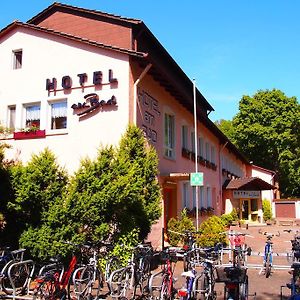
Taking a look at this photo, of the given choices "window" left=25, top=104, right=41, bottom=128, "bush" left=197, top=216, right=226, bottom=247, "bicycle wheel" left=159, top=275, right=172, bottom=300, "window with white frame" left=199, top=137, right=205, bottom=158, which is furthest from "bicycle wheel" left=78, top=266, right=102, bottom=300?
"window with white frame" left=199, top=137, right=205, bottom=158

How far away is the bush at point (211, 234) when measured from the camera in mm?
13148

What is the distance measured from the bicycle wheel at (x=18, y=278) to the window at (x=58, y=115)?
18.5 feet

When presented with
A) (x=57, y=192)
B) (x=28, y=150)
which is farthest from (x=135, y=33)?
(x=57, y=192)

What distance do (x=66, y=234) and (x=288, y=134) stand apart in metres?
39.5

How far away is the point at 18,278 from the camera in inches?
320

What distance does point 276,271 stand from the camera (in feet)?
37.0

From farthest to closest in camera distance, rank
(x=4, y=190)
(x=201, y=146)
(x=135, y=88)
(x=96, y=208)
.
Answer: (x=201, y=146), (x=135, y=88), (x=4, y=190), (x=96, y=208)

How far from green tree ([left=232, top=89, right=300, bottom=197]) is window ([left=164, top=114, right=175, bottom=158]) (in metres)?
30.8

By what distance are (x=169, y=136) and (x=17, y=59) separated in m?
6.25

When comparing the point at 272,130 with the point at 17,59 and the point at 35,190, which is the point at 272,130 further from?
the point at 35,190

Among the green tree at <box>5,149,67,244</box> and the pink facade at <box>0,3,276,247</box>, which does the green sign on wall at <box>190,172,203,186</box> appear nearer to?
the pink facade at <box>0,3,276,247</box>

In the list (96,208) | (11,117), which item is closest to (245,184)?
(11,117)

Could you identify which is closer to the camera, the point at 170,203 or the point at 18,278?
the point at 18,278

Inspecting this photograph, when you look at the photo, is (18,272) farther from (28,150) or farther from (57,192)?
(28,150)
